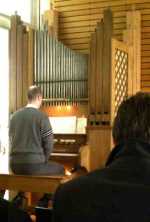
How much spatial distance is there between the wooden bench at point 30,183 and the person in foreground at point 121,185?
2479 mm

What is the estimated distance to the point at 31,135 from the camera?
15.1 feet

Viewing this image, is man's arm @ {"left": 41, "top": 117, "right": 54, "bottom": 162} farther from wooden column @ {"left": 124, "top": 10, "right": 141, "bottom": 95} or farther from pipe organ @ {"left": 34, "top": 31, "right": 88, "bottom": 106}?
wooden column @ {"left": 124, "top": 10, "right": 141, "bottom": 95}

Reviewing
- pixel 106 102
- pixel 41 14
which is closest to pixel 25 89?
pixel 106 102

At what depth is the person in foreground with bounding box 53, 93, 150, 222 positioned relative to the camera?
1362mm

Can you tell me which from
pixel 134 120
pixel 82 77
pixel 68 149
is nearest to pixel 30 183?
pixel 68 149

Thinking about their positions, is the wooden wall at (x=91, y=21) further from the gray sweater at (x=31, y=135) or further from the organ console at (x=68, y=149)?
the gray sweater at (x=31, y=135)

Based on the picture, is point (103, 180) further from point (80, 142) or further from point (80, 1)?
point (80, 1)

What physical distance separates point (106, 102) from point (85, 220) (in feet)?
15.7

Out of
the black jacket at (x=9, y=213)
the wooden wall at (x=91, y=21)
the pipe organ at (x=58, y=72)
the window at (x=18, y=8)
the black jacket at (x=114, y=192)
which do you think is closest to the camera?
the black jacket at (x=114, y=192)

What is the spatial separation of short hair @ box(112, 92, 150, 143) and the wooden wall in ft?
17.7

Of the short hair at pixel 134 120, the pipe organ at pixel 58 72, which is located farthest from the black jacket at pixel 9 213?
the pipe organ at pixel 58 72

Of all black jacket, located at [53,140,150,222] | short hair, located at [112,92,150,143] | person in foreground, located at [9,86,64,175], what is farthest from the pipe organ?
black jacket, located at [53,140,150,222]

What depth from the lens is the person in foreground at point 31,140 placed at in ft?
15.1

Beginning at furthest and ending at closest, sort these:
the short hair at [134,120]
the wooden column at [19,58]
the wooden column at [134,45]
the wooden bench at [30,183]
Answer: the wooden column at [134,45] → the wooden column at [19,58] → the wooden bench at [30,183] → the short hair at [134,120]
